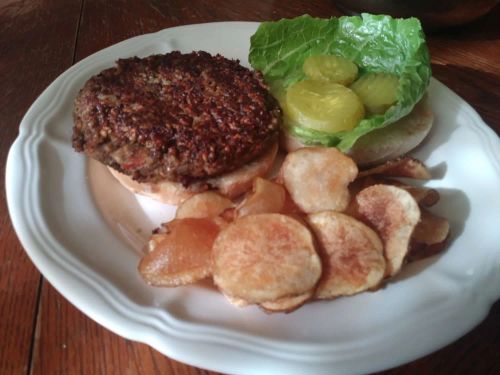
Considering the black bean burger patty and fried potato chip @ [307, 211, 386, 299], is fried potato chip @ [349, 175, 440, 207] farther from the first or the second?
the black bean burger patty

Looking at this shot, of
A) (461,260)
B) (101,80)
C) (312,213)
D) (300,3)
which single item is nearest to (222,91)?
(101,80)

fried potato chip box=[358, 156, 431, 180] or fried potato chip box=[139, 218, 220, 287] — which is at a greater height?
fried potato chip box=[358, 156, 431, 180]

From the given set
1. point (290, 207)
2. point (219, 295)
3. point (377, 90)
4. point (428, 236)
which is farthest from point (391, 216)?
point (377, 90)

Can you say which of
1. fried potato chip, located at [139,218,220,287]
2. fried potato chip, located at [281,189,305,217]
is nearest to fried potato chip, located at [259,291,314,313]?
fried potato chip, located at [139,218,220,287]

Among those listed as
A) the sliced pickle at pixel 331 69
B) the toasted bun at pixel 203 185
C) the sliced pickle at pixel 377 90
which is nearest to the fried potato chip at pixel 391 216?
the toasted bun at pixel 203 185

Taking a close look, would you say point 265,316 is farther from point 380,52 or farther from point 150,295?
point 380,52

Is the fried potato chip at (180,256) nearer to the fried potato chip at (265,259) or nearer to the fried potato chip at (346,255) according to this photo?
the fried potato chip at (265,259)
